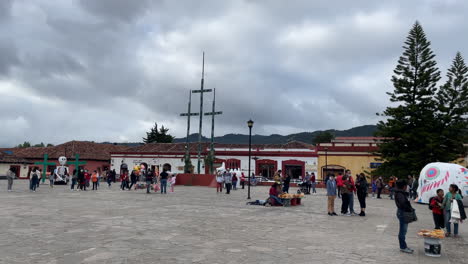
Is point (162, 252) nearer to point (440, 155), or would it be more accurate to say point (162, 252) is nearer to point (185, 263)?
point (185, 263)

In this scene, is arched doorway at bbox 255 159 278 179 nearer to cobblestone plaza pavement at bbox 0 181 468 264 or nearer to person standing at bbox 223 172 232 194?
person standing at bbox 223 172 232 194

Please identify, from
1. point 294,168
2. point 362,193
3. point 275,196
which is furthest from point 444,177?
point 294,168

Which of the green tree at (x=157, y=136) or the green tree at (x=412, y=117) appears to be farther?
the green tree at (x=157, y=136)

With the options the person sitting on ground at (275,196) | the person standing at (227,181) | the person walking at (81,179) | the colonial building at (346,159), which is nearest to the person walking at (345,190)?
the person sitting on ground at (275,196)

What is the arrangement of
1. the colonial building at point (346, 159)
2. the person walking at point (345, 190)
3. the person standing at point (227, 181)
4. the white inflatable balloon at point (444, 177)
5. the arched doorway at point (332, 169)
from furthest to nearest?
1. the arched doorway at point (332, 169)
2. the colonial building at point (346, 159)
3. the person standing at point (227, 181)
4. the white inflatable balloon at point (444, 177)
5. the person walking at point (345, 190)

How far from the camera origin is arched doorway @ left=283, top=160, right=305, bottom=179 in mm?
43969

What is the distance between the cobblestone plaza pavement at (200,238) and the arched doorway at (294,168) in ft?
101

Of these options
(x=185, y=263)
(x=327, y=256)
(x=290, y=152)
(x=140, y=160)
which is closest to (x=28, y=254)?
(x=185, y=263)

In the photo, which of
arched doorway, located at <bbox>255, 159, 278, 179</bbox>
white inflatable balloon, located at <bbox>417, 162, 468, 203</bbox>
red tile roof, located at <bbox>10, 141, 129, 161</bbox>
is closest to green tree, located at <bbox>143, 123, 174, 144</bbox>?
red tile roof, located at <bbox>10, 141, 129, 161</bbox>

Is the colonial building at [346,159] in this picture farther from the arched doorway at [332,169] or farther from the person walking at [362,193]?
the person walking at [362,193]

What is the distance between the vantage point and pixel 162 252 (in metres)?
7.03

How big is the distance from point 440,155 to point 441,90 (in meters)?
6.57

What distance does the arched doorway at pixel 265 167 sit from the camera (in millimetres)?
45531

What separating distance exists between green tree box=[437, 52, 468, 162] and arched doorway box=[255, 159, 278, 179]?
18.8 m
